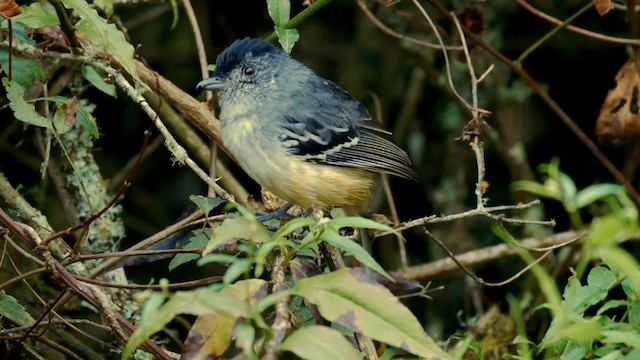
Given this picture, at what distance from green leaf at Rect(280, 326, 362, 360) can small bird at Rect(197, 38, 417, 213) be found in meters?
1.78

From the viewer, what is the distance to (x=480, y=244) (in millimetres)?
5438

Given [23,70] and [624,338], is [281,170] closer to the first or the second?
[23,70]

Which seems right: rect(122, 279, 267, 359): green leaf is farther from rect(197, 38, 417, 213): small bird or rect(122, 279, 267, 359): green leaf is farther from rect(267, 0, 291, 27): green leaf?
rect(197, 38, 417, 213): small bird

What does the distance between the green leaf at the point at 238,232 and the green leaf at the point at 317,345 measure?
0.91 ft

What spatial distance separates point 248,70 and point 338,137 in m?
0.43

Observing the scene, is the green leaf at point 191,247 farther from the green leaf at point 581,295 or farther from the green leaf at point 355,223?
the green leaf at point 581,295

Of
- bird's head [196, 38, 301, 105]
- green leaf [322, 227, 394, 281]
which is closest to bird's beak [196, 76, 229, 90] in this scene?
bird's head [196, 38, 301, 105]

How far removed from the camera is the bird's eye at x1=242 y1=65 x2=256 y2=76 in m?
3.84

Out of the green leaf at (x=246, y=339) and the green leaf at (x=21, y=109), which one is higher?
the green leaf at (x=21, y=109)

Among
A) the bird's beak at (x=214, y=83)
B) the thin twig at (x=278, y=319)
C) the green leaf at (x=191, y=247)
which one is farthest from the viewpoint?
the bird's beak at (x=214, y=83)

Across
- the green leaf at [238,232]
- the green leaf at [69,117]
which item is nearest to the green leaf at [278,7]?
the green leaf at [69,117]

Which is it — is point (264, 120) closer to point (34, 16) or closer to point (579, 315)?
point (34, 16)

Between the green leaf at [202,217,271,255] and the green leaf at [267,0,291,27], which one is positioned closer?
the green leaf at [202,217,271,255]

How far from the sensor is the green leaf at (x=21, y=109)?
2.95 metres
